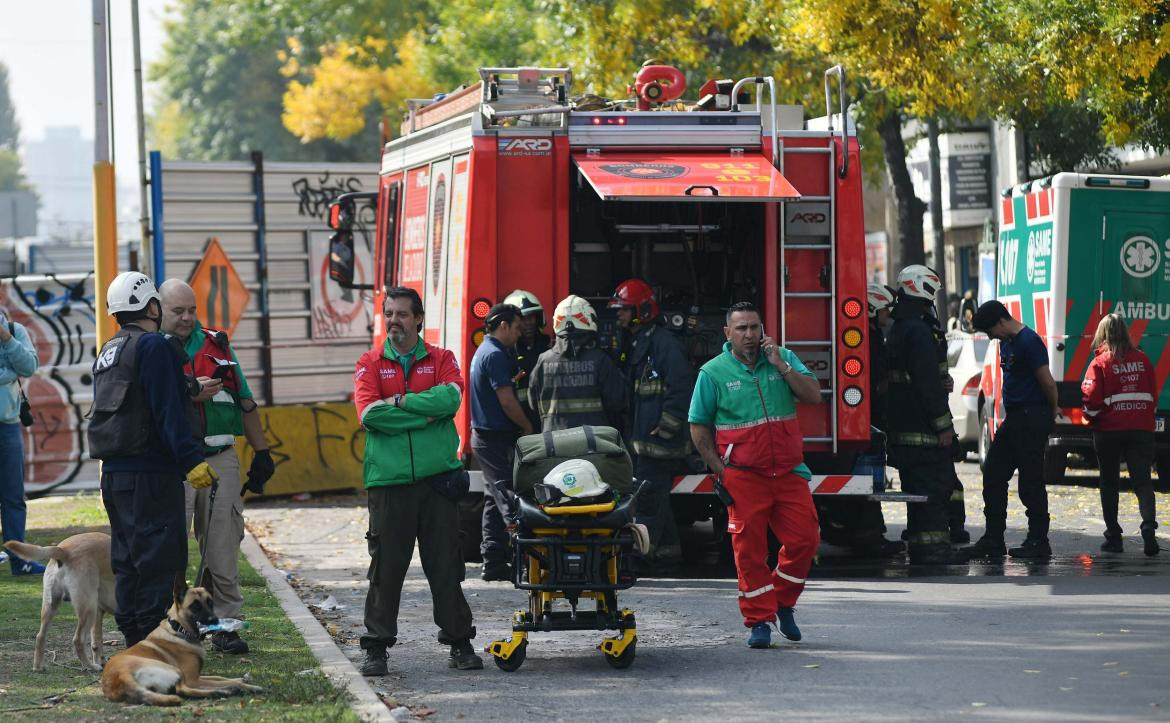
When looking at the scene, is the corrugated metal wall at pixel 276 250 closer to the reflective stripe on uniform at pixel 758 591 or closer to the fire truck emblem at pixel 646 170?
the fire truck emblem at pixel 646 170

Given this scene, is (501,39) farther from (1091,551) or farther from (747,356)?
(747,356)

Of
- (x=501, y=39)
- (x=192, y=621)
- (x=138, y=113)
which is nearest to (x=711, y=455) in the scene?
(x=192, y=621)

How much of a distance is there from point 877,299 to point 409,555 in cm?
487

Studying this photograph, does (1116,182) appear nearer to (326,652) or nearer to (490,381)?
(490,381)

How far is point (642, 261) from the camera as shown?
12.3m

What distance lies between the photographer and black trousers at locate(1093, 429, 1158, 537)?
12.1m

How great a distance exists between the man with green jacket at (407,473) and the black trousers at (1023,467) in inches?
195

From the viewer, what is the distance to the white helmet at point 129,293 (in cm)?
801

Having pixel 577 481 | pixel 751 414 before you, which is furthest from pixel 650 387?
pixel 577 481

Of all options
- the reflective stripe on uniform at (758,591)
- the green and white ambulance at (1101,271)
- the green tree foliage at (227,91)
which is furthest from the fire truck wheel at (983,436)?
the green tree foliage at (227,91)

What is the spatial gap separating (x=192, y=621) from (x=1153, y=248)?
1080 centimetres

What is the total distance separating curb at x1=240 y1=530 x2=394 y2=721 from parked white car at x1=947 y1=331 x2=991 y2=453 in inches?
362

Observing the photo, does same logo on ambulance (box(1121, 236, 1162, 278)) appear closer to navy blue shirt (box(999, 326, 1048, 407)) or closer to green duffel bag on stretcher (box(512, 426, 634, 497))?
navy blue shirt (box(999, 326, 1048, 407))

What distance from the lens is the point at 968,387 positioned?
747 inches
